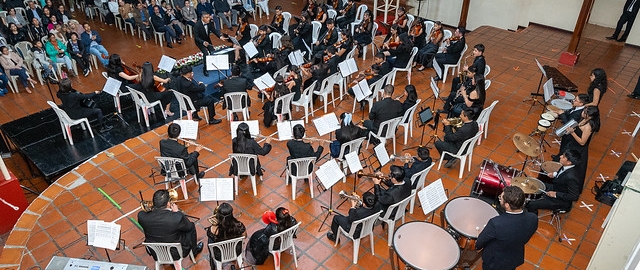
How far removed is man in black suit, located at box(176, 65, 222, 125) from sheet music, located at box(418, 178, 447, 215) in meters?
5.02

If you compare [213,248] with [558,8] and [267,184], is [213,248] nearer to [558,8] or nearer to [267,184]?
[267,184]

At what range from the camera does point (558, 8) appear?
13.9m

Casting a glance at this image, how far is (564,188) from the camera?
624cm

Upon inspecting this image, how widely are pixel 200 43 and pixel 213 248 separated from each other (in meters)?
7.89

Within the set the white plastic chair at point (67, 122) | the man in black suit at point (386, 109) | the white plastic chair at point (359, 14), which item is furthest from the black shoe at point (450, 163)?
the white plastic chair at point (67, 122)

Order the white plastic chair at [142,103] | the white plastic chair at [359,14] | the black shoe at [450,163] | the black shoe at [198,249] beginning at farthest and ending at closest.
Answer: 1. the white plastic chair at [359,14]
2. the white plastic chair at [142,103]
3. the black shoe at [450,163]
4. the black shoe at [198,249]

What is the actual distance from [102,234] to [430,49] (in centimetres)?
888

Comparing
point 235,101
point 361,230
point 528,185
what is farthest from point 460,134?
point 235,101

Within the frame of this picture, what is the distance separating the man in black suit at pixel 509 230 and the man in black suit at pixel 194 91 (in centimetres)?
599

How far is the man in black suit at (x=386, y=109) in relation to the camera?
7656 mm

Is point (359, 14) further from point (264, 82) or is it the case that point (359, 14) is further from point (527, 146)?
point (527, 146)

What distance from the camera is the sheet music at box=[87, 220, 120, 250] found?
16.4ft

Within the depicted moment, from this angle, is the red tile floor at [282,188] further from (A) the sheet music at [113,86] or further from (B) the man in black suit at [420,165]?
(A) the sheet music at [113,86]

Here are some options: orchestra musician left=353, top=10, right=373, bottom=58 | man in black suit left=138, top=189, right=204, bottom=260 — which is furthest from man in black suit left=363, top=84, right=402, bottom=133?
orchestra musician left=353, top=10, right=373, bottom=58
